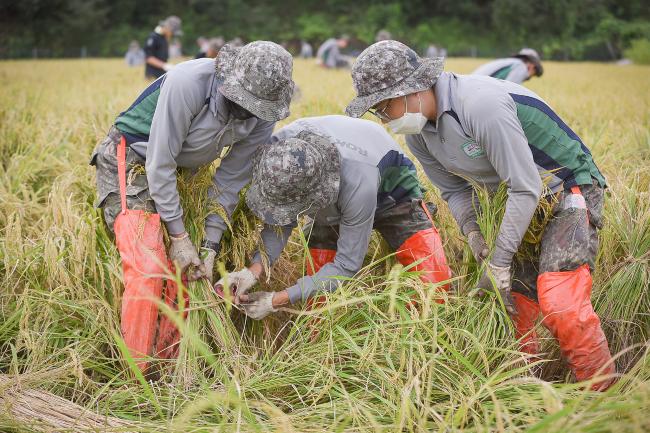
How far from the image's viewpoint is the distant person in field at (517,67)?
17.8 feet

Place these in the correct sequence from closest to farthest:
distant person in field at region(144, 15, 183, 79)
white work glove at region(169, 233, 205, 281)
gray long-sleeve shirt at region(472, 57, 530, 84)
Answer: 1. white work glove at region(169, 233, 205, 281)
2. gray long-sleeve shirt at region(472, 57, 530, 84)
3. distant person in field at region(144, 15, 183, 79)

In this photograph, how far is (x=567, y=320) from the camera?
2213mm

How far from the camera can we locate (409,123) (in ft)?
7.72

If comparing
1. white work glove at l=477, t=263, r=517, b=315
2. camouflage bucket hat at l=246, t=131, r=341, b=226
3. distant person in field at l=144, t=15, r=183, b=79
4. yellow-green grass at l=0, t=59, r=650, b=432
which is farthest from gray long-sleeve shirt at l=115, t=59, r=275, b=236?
distant person in field at l=144, t=15, r=183, b=79

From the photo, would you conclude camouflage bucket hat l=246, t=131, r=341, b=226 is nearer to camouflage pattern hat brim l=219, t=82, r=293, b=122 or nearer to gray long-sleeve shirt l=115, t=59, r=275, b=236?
camouflage pattern hat brim l=219, t=82, r=293, b=122

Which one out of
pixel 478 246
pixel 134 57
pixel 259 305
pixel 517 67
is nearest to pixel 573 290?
pixel 478 246

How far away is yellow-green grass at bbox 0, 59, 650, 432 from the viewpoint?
1.88 meters

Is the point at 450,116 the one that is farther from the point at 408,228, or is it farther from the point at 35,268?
the point at 35,268

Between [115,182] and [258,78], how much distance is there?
2.73 feet

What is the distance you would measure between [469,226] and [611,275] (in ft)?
2.56

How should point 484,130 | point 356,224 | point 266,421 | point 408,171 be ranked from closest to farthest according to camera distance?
point 266,421 → point 484,130 → point 356,224 → point 408,171

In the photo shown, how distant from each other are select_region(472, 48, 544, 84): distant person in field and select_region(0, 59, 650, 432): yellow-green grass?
7.61ft

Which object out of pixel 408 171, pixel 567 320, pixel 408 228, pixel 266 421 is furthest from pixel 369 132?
pixel 266 421

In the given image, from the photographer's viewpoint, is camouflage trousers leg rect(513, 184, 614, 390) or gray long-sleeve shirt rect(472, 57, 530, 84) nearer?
camouflage trousers leg rect(513, 184, 614, 390)
